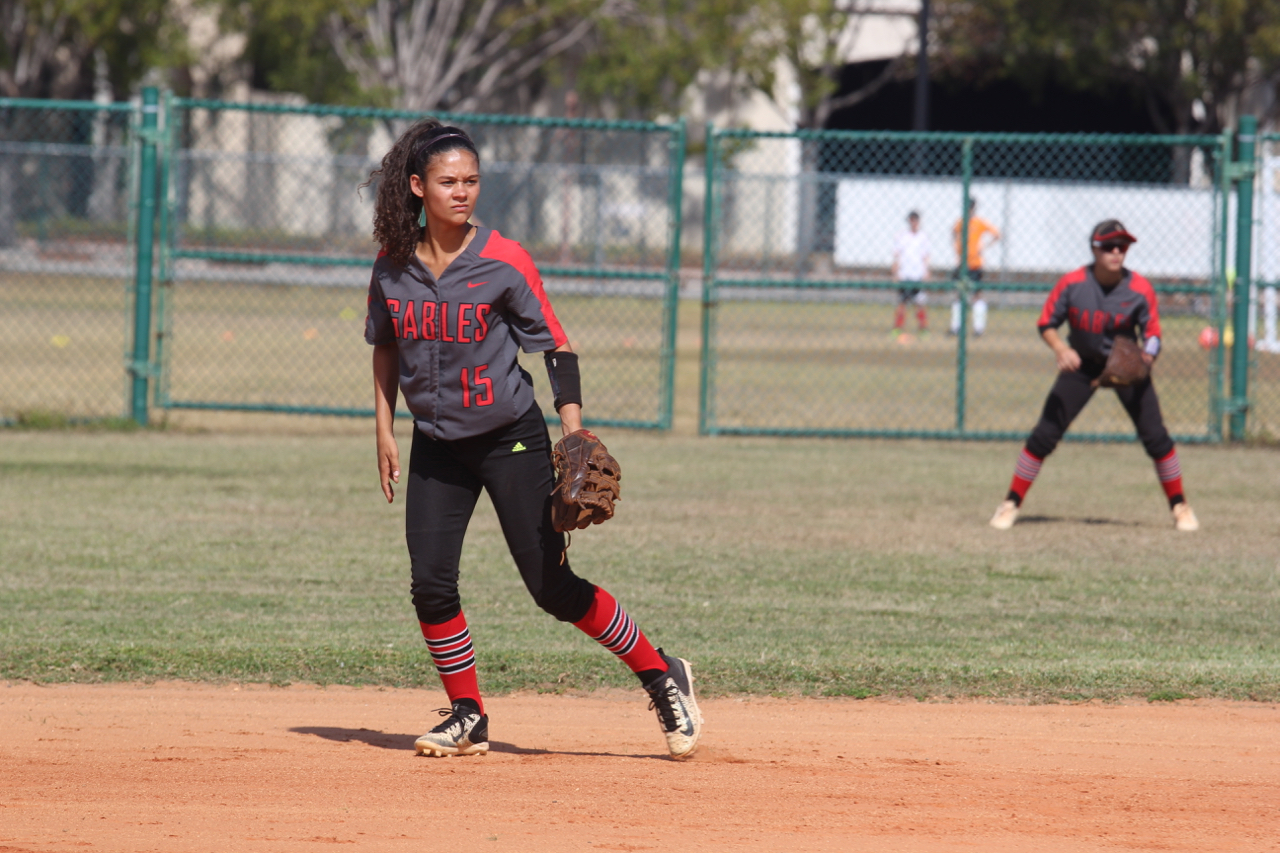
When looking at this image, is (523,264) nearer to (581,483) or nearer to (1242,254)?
(581,483)

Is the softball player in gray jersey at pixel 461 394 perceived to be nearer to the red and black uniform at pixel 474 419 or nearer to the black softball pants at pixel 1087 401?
the red and black uniform at pixel 474 419

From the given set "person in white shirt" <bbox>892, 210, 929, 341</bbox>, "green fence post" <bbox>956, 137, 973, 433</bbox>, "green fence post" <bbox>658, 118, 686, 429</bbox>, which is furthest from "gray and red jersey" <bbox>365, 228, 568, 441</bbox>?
"person in white shirt" <bbox>892, 210, 929, 341</bbox>

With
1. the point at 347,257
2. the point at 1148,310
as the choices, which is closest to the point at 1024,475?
the point at 1148,310

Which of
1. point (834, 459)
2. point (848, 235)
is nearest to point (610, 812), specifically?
point (834, 459)

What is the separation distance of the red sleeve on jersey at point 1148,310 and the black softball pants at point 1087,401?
0.32m

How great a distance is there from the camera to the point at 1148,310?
8.48 metres

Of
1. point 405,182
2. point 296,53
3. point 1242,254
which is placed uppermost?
point 296,53

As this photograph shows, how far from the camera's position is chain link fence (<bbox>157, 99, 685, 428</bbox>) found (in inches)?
475

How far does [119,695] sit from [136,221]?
23.5 ft

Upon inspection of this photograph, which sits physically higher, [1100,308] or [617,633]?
[1100,308]

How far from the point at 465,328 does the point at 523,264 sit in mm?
264

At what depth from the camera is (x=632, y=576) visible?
7.40 metres

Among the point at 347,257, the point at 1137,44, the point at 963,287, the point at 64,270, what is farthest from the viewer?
the point at 1137,44

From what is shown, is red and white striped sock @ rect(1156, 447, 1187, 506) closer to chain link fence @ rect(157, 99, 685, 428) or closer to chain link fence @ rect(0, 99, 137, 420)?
chain link fence @ rect(157, 99, 685, 428)
